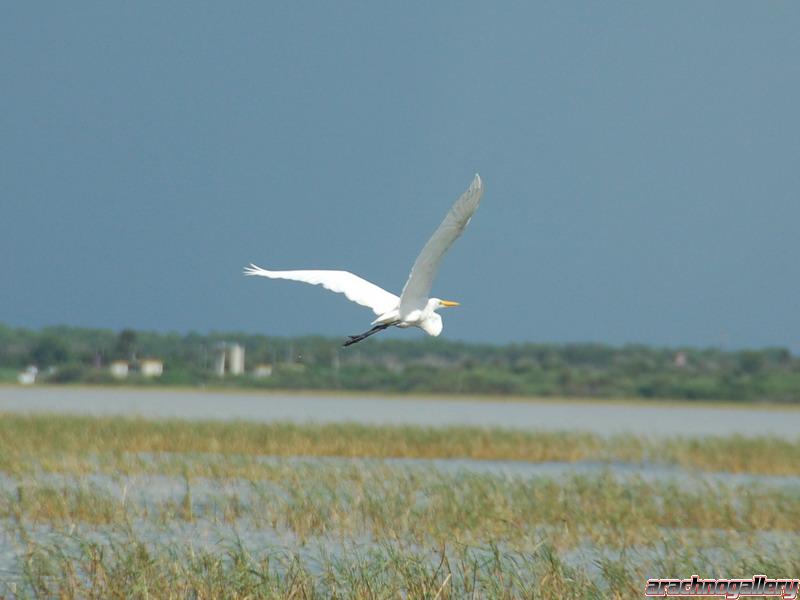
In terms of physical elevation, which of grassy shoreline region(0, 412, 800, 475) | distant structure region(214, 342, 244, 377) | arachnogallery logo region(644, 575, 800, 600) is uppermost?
distant structure region(214, 342, 244, 377)

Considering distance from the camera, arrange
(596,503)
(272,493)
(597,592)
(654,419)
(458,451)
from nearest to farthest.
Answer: (597,592), (272,493), (596,503), (458,451), (654,419)

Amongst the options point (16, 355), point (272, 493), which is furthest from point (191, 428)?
point (272, 493)

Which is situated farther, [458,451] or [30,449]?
[458,451]

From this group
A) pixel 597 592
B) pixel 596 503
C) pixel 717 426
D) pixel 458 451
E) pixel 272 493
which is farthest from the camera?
pixel 717 426

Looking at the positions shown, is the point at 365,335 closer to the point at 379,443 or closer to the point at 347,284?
the point at 347,284

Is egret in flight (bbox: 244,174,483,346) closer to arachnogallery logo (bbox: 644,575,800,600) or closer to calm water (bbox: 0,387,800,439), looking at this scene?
arachnogallery logo (bbox: 644,575,800,600)

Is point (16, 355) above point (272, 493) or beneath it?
above

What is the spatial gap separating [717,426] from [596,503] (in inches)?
1240

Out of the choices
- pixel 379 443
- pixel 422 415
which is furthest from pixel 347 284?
pixel 422 415

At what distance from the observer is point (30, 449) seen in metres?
19.4

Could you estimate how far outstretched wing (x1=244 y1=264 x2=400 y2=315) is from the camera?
35.6 feet

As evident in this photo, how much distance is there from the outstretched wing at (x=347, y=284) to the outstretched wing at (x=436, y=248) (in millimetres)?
637

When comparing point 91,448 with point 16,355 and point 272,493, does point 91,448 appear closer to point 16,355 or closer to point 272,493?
point 16,355

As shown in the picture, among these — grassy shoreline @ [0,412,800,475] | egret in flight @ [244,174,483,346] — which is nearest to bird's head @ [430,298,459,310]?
egret in flight @ [244,174,483,346]
